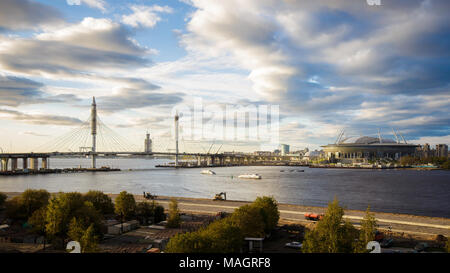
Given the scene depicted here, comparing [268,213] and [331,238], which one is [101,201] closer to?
[268,213]

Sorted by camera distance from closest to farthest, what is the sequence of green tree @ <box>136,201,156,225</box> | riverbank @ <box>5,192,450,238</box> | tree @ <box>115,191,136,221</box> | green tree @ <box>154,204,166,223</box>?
riverbank @ <box>5,192,450,238</box> → tree @ <box>115,191,136,221</box> → green tree @ <box>136,201,156,225</box> → green tree @ <box>154,204,166,223</box>

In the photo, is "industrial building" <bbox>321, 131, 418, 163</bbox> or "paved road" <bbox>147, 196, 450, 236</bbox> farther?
"industrial building" <bbox>321, 131, 418, 163</bbox>

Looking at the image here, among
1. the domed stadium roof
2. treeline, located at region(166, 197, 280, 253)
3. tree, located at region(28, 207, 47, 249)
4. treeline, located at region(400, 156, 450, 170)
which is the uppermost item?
the domed stadium roof

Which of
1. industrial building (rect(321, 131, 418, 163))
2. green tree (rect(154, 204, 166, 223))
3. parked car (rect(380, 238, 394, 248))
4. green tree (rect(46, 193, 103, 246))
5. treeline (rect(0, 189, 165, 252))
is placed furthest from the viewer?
industrial building (rect(321, 131, 418, 163))

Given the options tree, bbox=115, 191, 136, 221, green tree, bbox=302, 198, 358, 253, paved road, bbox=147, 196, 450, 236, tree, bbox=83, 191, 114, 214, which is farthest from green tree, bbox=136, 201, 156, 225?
green tree, bbox=302, 198, 358, 253

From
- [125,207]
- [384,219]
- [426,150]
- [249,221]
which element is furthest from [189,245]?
[426,150]

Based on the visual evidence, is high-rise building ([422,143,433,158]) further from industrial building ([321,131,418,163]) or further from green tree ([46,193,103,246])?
green tree ([46,193,103,246])

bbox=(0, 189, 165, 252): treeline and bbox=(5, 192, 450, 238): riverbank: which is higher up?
bbox=(0, 189, 165, 252): treeline
